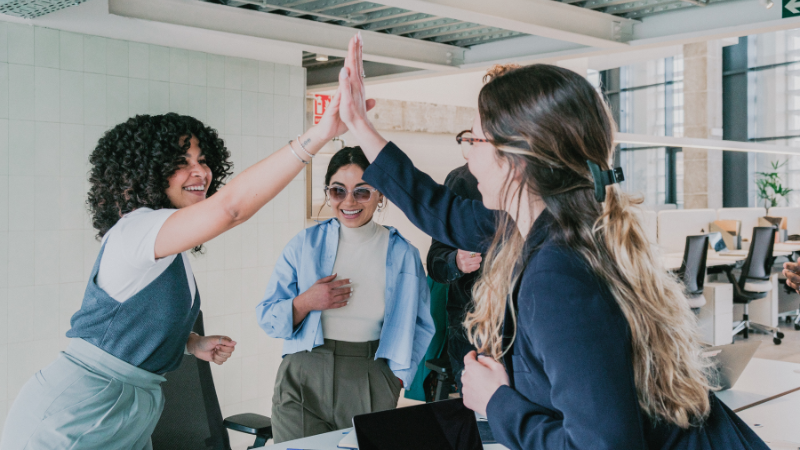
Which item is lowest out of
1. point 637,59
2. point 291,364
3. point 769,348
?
point 769,348

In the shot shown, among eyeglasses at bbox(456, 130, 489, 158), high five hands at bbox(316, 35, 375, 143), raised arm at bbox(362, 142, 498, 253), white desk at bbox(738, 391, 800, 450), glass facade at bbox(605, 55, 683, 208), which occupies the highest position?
glass facade at bbox(605, 55, 683, 208)

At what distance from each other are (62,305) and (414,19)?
2.36m

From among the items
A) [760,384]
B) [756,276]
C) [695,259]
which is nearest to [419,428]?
[760,384]

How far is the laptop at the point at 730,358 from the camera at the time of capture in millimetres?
2295

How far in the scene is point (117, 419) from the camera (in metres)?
1.54

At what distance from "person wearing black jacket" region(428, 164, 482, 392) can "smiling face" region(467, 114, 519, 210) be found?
4.11 feet

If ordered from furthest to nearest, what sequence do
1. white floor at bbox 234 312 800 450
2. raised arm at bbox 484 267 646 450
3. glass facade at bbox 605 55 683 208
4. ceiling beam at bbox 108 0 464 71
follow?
glass facade at bbox 605 55 683 208, white floor at bbox 234 312 800 450, ceiling beam at bbox 108 0 464 71, raised arm at bbox 484 267 646 450

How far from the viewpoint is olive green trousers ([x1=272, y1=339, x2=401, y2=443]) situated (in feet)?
7.56

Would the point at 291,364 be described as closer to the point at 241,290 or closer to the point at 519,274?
the point at 519,274

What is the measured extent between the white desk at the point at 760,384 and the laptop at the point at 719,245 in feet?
17.6

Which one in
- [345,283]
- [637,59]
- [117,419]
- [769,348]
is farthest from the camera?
[637,59]

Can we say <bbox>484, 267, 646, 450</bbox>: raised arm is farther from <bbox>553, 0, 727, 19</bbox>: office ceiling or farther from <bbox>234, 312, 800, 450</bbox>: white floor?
<bbox>234, 312, 800, 450</bbox>: white floor

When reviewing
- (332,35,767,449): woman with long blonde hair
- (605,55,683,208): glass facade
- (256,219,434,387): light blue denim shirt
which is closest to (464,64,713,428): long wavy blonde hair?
(332,35,767,449): woman with long blonde hair

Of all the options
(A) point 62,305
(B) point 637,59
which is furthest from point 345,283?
(B) point 637,59
